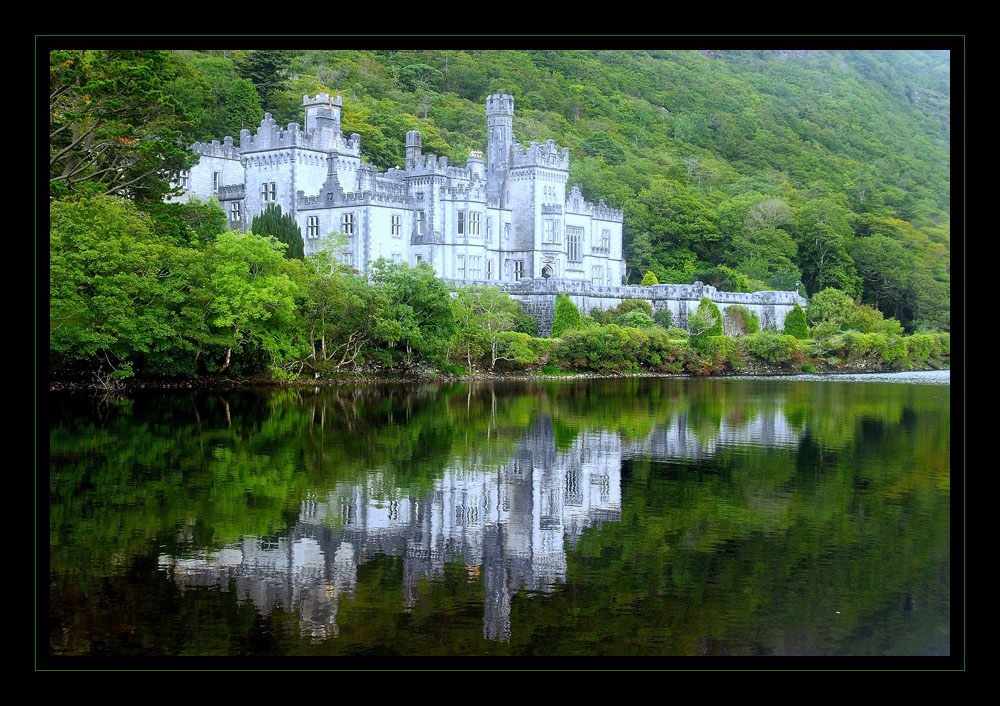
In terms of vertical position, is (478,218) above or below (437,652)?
above

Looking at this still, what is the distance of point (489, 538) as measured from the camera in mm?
12414

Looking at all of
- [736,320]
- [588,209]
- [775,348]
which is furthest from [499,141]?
[775,348]

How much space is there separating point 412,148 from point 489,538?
3601cm

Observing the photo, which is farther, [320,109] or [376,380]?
[320,109]

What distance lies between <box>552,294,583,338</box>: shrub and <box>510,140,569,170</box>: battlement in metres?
Result: 8.26

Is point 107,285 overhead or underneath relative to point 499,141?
underneath

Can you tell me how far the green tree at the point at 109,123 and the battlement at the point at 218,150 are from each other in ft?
42.3

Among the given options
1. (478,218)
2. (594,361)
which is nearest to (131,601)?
(594,361)

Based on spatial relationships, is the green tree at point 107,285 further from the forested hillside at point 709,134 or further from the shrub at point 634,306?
the shrub at point 634,306

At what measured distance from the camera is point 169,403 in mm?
25234

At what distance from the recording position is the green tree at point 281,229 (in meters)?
38.3

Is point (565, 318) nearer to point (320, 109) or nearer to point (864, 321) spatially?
point (320, 109)

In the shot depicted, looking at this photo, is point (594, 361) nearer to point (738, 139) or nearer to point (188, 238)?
point (188, 238)
